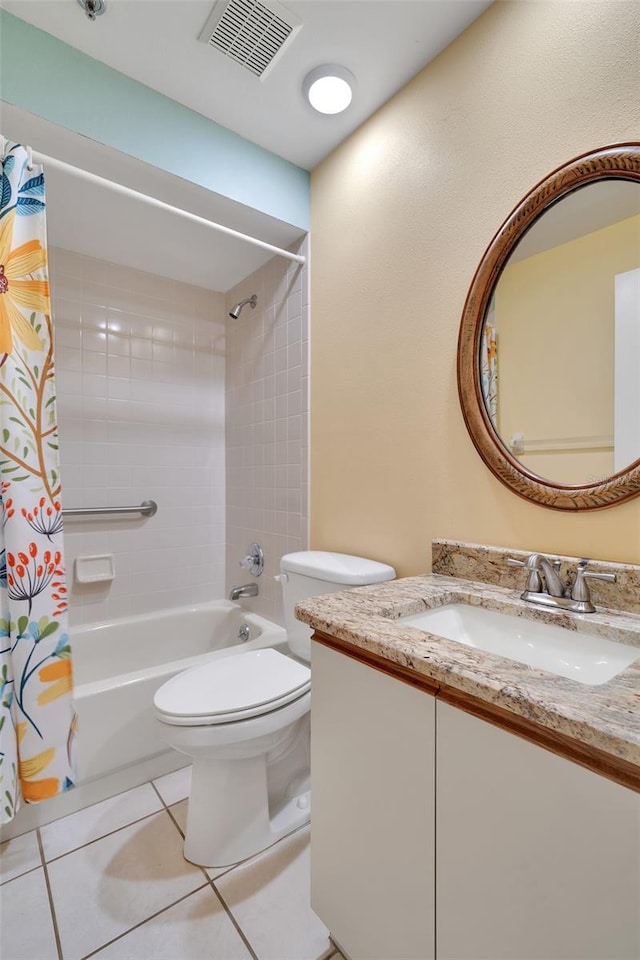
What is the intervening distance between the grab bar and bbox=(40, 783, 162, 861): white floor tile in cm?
115

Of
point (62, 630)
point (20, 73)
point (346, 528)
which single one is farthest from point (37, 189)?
point (346, 528)

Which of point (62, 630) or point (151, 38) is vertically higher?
point (151, 38)

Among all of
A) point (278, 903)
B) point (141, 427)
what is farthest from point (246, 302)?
point (278, 903)

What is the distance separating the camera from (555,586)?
94 cm

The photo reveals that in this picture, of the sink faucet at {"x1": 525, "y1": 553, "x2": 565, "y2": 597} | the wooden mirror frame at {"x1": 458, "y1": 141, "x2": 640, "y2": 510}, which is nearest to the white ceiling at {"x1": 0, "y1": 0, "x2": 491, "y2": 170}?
the wooden mirror frame at {"x1": 458, "y1": 141, "x2": 640, "y2": 510}

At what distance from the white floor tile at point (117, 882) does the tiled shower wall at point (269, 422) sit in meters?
0.90

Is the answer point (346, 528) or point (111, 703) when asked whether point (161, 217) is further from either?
point (111, 703)

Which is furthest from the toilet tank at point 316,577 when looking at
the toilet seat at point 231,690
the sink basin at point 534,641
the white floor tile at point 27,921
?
the white floor tile at point 27,921

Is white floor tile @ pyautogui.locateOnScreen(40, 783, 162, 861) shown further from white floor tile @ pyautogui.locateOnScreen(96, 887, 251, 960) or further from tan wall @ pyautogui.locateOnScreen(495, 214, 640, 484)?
tan wall @ pyautogui.locateOnScreen(495, 214, 640, 484)

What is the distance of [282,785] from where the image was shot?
56.4 inches

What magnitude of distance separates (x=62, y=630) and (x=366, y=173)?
1.79 meters

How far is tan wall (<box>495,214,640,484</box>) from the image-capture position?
0.93 m

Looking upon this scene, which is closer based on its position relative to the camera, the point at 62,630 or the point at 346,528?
the point at 62,630

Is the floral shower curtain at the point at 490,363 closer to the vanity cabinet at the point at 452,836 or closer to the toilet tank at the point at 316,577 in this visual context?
the toilet tank at the point at 316,577
